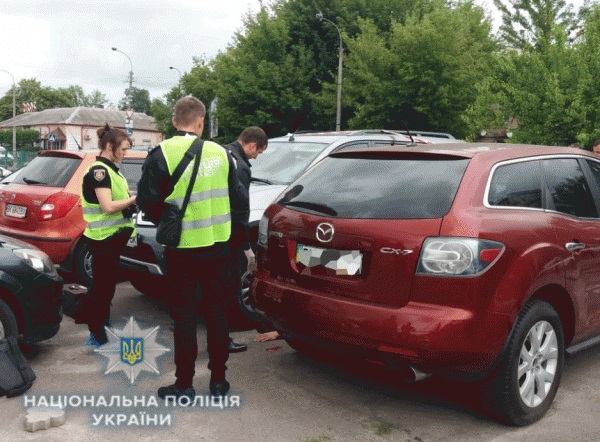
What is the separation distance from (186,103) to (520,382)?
255cm

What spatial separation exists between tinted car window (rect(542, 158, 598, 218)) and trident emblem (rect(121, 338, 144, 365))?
10.1ft

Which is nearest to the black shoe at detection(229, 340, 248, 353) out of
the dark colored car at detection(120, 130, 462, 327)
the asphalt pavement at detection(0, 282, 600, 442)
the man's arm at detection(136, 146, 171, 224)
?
the asphalt pavement at detection(0, 282, 600, 442)

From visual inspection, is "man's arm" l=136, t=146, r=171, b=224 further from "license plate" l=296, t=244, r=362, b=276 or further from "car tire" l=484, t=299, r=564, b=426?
"car tire" l=484, t=299, r=564, b=426

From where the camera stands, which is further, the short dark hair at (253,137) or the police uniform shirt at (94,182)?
the short dark hair at (253,137)

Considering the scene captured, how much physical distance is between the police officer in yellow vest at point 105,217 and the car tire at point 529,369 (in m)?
2.86

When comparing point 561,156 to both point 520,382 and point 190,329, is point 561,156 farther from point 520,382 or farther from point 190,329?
point 190,329

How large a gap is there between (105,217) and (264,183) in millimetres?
1822

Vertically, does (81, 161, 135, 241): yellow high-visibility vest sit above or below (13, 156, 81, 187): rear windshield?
below

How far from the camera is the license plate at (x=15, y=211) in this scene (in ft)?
22.8

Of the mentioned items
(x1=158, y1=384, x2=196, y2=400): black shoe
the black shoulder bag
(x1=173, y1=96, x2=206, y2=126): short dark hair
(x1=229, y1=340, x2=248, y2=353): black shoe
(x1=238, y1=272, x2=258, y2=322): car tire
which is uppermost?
(x1=173, y1=96, x2=206, y2=126): short dark hair

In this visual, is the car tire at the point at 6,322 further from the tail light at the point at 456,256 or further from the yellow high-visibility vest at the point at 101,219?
the tail light at the point at 456,256

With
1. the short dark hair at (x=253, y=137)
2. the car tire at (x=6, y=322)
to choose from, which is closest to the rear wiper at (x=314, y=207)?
the short dark hair at (x=253, y=137)

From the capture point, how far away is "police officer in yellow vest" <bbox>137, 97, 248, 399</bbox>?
392 cm

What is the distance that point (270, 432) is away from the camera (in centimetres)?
371
